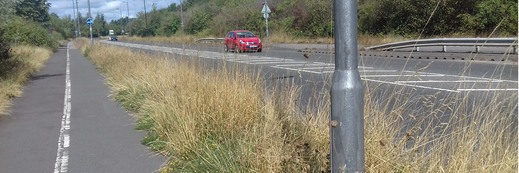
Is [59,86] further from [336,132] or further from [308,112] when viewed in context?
[336,132]

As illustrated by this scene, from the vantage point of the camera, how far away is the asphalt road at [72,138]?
657 cm

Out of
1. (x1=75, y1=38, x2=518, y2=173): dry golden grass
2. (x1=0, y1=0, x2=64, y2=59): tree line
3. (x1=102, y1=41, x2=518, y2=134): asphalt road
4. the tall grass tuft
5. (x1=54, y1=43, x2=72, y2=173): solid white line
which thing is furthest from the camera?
(x1=0, y1=0, x2=64, y2=59): tree line

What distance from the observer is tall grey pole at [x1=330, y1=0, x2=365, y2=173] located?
10.2 ft

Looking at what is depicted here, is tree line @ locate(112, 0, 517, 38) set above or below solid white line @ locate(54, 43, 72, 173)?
above

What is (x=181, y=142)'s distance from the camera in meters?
6.21

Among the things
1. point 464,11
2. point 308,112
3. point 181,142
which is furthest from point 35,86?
point 464,11

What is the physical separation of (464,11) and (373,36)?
6.82 meters

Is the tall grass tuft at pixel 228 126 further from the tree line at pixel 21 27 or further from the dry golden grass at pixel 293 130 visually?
the tree line at pixel 21 27

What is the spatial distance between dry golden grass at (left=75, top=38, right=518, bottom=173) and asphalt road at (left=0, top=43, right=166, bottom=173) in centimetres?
39

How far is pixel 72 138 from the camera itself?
330 inches

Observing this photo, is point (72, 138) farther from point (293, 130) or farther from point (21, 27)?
point (21, 27)

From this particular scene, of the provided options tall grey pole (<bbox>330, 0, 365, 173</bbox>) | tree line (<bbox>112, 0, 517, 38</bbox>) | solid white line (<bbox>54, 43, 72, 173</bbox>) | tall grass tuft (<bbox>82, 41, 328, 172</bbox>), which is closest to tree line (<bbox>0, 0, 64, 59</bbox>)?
solid white line (<bbox>54, 43, 72, 173</bbox>)

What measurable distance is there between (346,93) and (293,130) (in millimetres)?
2085

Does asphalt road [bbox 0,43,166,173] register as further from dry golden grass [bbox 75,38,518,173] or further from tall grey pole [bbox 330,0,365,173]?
tall grey pole [bbox 330,0,365,173]
